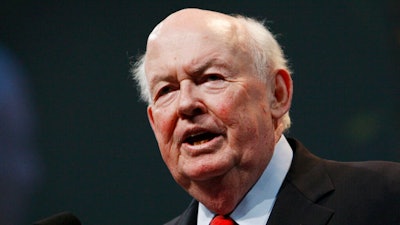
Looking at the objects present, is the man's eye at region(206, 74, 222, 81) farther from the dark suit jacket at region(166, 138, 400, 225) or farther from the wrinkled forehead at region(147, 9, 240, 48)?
the dark suit jacket at region(166, 138, 400, 225)

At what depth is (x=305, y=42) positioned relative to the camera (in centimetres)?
314

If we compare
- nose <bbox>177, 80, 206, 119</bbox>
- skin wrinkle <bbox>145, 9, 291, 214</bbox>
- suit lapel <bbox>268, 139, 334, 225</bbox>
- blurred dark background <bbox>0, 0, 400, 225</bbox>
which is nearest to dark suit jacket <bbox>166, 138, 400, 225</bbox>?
suit lapel <bbox>268, 139, 334, 225</bbox>

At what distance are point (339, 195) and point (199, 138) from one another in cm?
44

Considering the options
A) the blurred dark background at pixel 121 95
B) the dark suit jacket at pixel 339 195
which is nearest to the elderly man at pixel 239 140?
the dark suit jacket at pixel 339 195

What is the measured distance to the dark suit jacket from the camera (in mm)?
2037

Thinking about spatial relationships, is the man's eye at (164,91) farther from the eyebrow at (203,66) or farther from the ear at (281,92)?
the ear at (281,92)

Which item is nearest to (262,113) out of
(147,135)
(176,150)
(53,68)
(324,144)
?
(176,150)

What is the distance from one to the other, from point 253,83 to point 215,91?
0.43 feet

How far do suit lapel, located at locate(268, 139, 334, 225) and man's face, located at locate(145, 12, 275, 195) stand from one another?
4.1 inches

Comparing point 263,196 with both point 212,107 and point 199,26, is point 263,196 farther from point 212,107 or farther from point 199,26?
point 199,26

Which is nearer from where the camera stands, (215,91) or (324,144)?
(215,91)

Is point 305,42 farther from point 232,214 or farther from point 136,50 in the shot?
point 232,214

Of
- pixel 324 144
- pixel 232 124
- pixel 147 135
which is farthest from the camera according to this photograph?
pixel 147 135

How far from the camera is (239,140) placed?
214 cm
